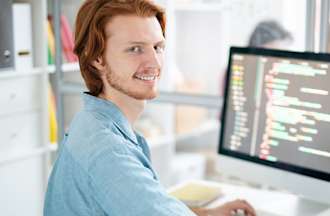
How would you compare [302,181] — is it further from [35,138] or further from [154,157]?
[154,157]

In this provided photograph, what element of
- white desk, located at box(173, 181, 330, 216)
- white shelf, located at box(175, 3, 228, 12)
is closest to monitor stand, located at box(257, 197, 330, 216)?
white desk, located at box(173, 181, 330, 216)

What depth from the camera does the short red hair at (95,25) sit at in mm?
1429

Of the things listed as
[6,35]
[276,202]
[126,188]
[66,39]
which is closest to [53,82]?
[66,39]

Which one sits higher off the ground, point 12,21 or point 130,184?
point 12,21

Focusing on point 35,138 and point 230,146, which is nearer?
point 230,146

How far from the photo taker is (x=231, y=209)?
1617mm

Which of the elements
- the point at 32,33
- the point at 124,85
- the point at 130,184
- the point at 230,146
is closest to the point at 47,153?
the point at 32,33

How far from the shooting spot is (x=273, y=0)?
3002 mm

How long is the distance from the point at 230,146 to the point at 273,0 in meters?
1.36

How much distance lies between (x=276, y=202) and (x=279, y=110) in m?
0.29

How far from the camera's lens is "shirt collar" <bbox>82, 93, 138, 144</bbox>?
4.67 feet

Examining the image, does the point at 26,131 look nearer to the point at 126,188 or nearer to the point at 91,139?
the point at 91,139

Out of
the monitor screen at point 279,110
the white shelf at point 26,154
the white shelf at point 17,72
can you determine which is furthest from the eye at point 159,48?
the white shelf at point 26,154

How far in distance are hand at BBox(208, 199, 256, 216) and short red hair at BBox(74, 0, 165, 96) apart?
0.44m
